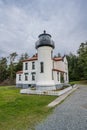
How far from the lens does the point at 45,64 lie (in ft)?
67.4

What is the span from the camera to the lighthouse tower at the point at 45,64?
796 inches

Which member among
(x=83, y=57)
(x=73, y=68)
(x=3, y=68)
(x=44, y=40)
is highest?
(x=83, y=57)

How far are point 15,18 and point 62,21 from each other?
236 inches

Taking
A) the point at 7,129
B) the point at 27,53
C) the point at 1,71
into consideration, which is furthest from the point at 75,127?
the point at 27,53

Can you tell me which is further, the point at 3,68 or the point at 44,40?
the point at 3,68

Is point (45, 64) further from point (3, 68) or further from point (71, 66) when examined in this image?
point (3, 68)

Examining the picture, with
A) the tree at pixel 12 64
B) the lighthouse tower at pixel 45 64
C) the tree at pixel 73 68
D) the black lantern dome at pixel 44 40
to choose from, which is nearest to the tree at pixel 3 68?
the tree at pixel 12 64

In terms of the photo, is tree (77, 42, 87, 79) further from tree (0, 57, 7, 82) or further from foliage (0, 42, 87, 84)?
tree (0, 57, 7, 82)

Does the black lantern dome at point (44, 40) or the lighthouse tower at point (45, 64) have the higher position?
the black lantern dome at point (44, 40)

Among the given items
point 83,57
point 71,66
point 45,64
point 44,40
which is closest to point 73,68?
point 71,66

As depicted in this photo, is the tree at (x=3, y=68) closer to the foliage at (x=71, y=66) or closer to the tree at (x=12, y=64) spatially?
the foliage at (x=71, y=66)

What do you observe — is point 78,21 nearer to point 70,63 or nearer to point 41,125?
point 41,125

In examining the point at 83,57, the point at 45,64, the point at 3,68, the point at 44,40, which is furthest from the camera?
the point at 3,68

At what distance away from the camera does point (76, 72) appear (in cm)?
5053
